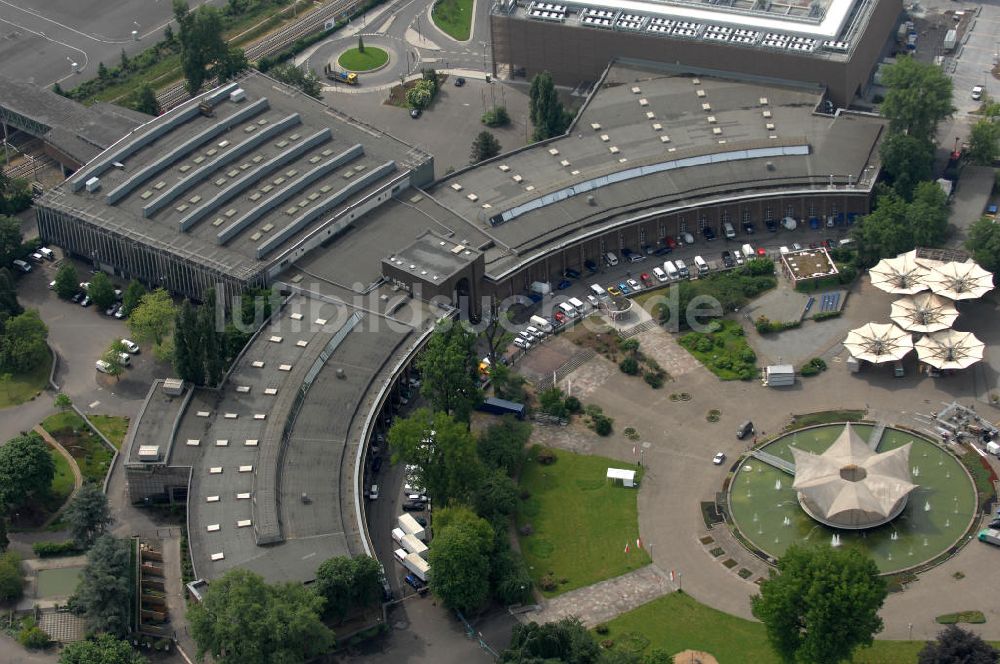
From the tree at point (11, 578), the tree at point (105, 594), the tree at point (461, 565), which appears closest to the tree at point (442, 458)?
the tree at point (461, 565)

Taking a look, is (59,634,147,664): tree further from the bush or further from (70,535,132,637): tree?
the bush

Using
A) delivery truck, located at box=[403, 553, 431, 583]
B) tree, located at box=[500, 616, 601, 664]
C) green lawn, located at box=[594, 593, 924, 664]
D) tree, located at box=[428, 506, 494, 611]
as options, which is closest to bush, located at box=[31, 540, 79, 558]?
delivery truck, located at box=[403, 553, 431, 583]

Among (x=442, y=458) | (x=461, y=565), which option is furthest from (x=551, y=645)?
(x=442, y=458)

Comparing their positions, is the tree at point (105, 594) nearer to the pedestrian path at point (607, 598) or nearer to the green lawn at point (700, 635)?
the pedestrian path at point (607, 598)

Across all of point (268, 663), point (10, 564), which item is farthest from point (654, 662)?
point (10, 564)

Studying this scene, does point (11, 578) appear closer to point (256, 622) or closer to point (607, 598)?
point (256, 622)
